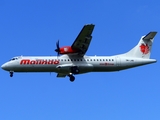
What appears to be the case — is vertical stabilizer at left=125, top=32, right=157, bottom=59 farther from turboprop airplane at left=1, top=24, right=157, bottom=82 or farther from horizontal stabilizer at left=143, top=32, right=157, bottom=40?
turboprop airplane at left=1, top=24, right=157, bottom=82

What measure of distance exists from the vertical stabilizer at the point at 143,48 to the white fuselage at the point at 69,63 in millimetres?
1033

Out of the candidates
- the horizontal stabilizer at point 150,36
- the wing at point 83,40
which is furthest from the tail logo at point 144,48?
the wing at point 83,40

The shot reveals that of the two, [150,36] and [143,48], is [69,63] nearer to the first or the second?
[143,48]

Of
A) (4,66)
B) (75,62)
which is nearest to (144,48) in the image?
(75,62)

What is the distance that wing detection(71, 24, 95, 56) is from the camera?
40.2 metres

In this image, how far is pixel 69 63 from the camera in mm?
42469

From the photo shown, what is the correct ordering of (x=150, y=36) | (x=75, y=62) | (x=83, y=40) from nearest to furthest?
(x=83, y=40) → (x=75, y=62) → (x=150, y=36)

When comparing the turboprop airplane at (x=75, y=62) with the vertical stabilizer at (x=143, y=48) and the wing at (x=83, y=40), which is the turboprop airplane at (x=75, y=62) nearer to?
the wing at (x=83, y=40)

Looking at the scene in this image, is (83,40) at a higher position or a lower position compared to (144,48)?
higher

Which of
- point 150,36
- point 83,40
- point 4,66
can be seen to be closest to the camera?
point 83,40

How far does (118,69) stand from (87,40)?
4554mm

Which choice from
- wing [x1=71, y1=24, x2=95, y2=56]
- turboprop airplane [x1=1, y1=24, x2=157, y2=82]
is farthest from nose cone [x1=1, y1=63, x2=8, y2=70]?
wing [x1=71, y1=24, x2=95, y2=56]

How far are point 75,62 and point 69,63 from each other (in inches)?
25.3

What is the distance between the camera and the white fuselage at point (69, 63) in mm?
41625
